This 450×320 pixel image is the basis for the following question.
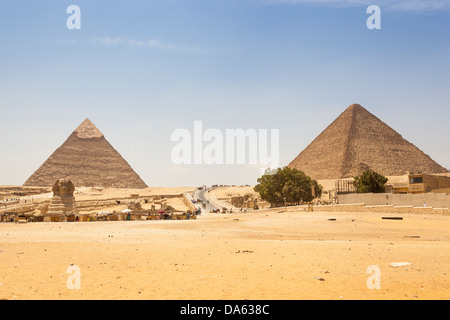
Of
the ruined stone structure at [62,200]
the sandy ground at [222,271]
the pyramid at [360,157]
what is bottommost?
the sandy ground at [222,271]

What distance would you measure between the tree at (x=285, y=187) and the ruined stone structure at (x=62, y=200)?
2577 cm

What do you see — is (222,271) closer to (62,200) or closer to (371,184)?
(62,200)

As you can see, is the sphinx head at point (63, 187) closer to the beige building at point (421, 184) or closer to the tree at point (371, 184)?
the tree at point (371, 184)

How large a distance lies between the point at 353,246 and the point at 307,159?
190 m

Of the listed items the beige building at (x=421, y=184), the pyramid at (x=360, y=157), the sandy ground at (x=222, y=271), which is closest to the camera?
the sandy ground at (x=222, y=271)

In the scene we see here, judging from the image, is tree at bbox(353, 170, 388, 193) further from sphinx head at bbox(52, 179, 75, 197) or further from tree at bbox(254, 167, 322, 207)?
sphinx head at bbox(52, 179, 75, 197)

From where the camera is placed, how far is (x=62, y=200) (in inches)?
1205

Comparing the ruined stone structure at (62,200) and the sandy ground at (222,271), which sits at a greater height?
the ruined stone structure at (62,200)

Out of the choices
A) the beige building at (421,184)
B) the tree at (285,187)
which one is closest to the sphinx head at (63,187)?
the tree at (285,187)

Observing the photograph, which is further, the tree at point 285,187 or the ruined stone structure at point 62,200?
the tree at point 285,187

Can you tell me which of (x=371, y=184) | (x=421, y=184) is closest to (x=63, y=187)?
(x=371, y=184)

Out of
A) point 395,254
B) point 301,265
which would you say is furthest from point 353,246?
point 301,265

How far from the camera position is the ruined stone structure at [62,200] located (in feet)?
98.4
